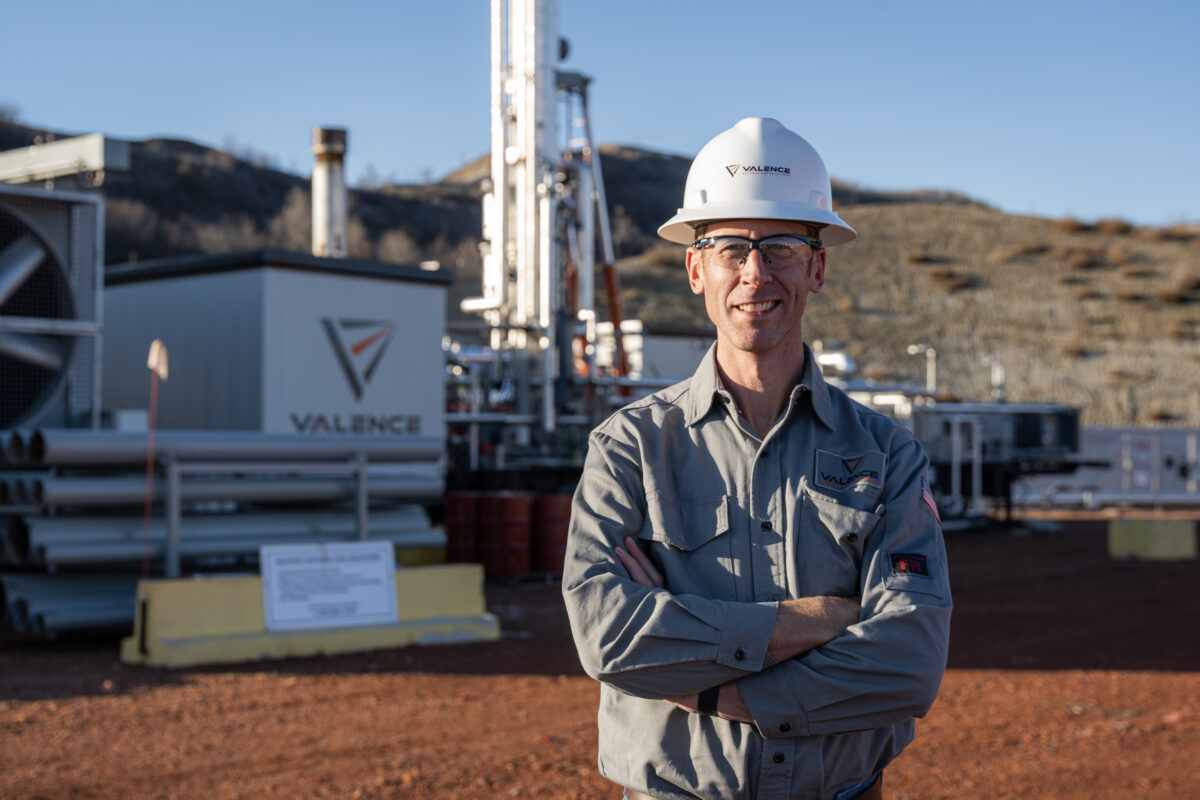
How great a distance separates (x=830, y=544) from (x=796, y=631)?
9.4 inches

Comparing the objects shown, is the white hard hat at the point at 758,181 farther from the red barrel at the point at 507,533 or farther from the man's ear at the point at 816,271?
the red barrel at the point at 507,533

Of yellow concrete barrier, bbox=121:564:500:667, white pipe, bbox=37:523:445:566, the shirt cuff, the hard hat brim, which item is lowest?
yellow concrete barrier, bbox=121:564:500:667

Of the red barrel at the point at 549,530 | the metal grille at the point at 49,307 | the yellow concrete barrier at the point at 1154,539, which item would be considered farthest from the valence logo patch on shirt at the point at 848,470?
the yellow concrete barrier at the point at 1154,539

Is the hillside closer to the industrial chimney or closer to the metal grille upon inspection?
the industrial chimney

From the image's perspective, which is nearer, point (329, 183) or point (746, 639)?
point (746, 639)

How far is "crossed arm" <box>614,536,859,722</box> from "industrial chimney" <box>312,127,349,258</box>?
21060 millimetres

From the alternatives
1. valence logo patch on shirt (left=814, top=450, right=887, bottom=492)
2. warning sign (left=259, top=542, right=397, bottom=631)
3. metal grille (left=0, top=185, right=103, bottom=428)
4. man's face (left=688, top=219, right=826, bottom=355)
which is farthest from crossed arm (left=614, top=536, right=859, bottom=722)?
metal grille (left=0, top=185, right=103, bottom=428)

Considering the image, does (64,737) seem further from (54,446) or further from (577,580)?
(577,580)

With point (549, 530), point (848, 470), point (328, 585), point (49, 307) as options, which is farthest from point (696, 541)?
point (549, 530)

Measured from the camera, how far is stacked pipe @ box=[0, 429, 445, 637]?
11484 mm

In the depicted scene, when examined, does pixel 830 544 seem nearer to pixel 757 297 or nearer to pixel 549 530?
pixel 757 297

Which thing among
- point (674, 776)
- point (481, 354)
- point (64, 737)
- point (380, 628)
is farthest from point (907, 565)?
point (481, 354)

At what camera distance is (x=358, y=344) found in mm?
18109

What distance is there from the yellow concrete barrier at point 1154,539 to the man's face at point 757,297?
798 inches
